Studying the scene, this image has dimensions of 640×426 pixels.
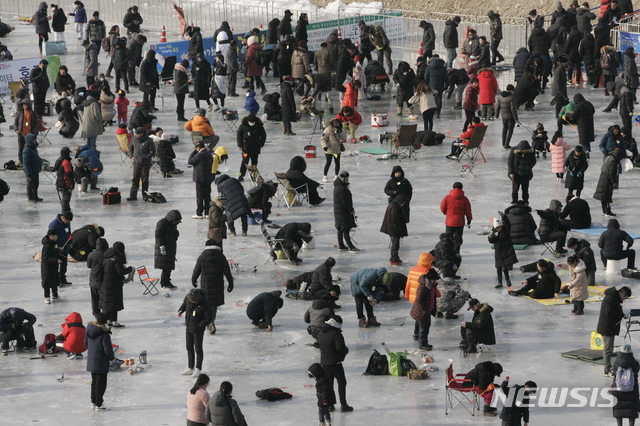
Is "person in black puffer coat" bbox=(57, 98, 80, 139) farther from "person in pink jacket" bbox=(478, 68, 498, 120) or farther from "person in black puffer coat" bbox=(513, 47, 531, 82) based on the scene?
"person in black puffer coat" bbox=(513, 47, 531, 82)

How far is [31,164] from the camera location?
75.5 ft

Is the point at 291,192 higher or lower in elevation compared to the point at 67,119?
lower

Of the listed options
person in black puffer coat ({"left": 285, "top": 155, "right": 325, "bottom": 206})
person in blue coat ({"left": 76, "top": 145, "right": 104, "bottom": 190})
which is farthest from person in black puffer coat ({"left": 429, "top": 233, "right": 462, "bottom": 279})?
person in blue coat ({"left": 76, "top": 145, "right": 104, "bottom": 190})

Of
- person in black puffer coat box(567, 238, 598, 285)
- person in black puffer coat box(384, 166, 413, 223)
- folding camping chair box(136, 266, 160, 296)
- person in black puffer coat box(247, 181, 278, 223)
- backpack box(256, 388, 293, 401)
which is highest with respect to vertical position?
person in black puffer coat box(384, 166, 413, 223)

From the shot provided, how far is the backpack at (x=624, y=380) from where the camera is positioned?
13.9m

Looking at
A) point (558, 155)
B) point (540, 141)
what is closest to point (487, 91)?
point (540, 141)

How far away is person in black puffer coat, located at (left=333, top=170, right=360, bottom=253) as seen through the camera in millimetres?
20031

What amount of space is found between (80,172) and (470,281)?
8.72 metres

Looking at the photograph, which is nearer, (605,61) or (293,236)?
(293,236)

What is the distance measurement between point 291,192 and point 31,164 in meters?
5.01

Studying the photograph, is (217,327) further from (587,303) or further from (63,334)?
(587,303)

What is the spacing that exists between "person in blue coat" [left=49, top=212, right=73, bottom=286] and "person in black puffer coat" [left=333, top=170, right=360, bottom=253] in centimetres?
437

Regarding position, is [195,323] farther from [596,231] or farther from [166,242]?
[596,231]

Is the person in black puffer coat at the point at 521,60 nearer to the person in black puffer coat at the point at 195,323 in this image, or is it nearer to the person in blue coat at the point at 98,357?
the person in black puffer coat at the point at 195,323
